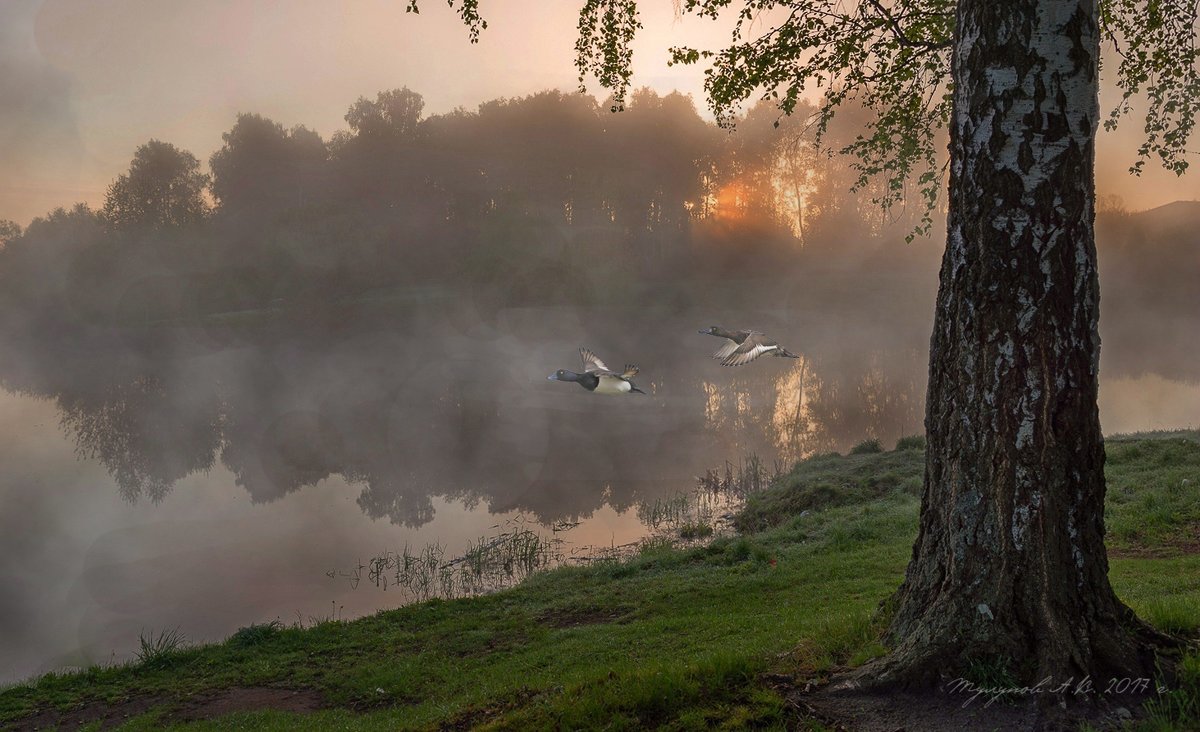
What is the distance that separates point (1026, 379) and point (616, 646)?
5780 millimetres

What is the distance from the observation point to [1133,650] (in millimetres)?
4316

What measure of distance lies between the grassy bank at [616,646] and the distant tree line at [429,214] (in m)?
64.5

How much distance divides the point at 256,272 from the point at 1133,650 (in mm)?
87034

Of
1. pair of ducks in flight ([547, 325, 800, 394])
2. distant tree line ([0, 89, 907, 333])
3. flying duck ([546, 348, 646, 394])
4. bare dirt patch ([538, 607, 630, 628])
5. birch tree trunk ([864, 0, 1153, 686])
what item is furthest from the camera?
distant tree line ([0, 89, 907, 333])

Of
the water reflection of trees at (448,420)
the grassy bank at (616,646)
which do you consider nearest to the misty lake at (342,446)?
the water reflection of trees at (448,420)

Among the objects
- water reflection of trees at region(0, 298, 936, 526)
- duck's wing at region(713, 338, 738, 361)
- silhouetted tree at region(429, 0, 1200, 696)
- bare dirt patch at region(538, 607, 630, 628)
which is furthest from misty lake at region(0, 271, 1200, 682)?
silhouetted tree at region(429, 0, 1200, 696)

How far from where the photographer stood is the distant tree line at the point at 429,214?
259 ft

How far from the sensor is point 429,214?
85.2m

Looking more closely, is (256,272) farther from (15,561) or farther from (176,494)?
(15,561)

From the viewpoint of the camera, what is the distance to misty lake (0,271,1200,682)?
1527cm

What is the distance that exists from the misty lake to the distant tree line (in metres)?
18.3

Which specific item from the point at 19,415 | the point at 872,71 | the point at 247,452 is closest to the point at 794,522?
the point at 872,71

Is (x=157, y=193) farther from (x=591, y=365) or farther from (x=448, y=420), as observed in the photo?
(x=591, y=365)

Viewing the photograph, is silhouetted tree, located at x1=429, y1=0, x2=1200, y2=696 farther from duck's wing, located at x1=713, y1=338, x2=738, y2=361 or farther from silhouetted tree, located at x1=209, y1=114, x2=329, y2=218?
silhouetted tree, located at x1=209, y1=114, x2=329, y2=218
